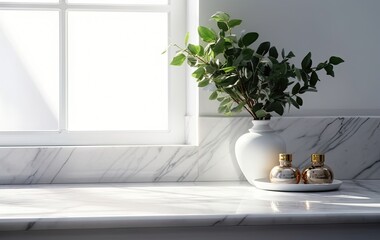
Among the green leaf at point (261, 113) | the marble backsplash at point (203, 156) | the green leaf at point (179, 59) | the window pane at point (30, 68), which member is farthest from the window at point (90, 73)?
the green leaf at point (261, 113)

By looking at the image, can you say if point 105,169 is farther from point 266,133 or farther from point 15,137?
point 266,133

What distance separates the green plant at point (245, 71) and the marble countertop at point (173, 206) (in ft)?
0.76

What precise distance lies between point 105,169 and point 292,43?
658mm

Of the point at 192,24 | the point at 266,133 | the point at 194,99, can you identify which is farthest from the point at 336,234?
the point at 192,24

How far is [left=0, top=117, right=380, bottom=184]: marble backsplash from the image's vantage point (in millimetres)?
1987

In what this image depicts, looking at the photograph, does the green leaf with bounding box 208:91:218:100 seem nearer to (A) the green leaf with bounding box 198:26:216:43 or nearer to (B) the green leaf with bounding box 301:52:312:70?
(A) the green leaf with bounding box 198:26:216:43

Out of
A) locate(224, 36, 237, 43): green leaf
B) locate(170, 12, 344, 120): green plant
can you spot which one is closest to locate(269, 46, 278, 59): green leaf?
locate(170, 12, 344, 120): green plant

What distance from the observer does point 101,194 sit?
175cm

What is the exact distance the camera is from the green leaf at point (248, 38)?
6.20 ft

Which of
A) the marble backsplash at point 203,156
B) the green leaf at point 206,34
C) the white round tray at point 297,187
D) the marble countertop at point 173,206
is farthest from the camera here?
the marble backsplash at point 203,156

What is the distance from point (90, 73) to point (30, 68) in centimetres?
18

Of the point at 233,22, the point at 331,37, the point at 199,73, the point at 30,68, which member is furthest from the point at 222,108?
the point at 30,68

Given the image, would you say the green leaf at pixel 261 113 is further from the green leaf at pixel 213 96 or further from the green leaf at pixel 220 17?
the green leaf at pixel 220 17

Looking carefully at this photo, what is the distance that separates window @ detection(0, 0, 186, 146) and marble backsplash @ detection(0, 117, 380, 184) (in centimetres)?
14
